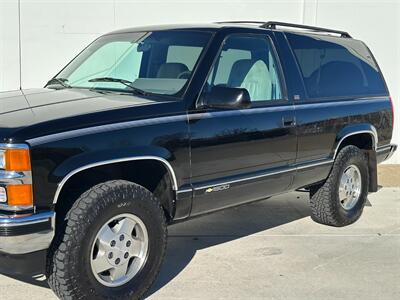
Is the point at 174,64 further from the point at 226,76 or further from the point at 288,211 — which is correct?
the point at 288,211

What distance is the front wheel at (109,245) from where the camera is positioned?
348cm

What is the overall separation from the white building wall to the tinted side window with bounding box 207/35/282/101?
4.04m

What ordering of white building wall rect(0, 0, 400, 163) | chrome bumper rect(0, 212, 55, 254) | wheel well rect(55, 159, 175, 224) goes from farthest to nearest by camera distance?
white building wall rect(0, 0, 400, 163)
wheel well rect(55, 159, 175, 224)
chrome bumper rect(0, 212, 55, 254)

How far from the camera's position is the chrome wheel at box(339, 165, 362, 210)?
6.01 metres

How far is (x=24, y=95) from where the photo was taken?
14.4ft

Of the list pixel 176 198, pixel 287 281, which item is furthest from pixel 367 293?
pixel 176 198

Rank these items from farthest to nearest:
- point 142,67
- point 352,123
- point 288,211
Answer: point 288,211 < point 352,123 < point 142,67

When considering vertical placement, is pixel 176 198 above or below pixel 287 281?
above

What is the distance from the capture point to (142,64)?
15.2 ft

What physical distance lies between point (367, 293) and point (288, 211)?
244 cm

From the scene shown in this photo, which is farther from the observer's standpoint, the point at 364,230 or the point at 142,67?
the point at 364,230

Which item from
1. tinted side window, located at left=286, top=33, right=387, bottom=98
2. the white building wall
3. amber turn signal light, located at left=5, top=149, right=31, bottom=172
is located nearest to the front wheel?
amber turn signal light, located at left=5, top=149, right=31, bottom=172

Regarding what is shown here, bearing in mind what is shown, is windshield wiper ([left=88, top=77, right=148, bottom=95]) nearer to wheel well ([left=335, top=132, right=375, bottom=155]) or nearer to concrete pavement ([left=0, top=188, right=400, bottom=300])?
concrete pavement ([left=0, top=188, right=400, bottom=300])


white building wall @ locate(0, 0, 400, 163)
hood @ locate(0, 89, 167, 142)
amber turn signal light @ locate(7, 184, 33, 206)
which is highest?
white building wall @ locate(0, 0, 400, 163)
